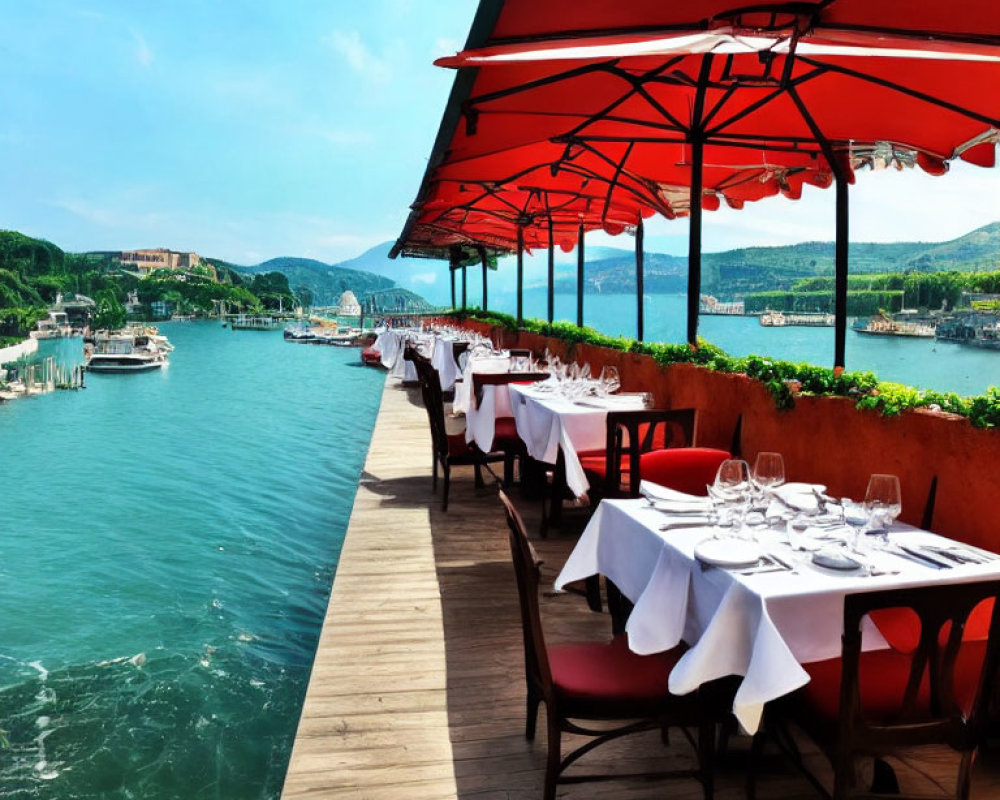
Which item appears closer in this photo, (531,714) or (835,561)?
(835,561)

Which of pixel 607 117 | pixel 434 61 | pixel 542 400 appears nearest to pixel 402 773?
pixel 434 61

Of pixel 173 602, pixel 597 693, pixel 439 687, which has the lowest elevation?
pixel 173 602

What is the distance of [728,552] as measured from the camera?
228 cm

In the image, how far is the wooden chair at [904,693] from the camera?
1.76 m

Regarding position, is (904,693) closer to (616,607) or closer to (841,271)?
(616,607)

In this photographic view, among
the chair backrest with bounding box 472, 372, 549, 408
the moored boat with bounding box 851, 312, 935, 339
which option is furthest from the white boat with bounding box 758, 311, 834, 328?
the chair backrest with bounding box 472, 372, 549, 408

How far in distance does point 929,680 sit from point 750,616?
46 centimetres

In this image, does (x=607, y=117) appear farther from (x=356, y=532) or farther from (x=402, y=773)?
(x=402, y=773)

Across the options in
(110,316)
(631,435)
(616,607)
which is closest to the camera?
(616,607)

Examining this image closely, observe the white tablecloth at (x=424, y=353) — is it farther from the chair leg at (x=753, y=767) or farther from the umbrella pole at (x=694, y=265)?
the chair leg at (x=753, y=767)

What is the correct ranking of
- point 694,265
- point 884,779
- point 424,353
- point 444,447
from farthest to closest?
point 424,353 → point 694,265 → point 444,447 → point 884,779

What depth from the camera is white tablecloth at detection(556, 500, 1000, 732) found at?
1970 mm

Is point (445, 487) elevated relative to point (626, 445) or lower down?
lower down

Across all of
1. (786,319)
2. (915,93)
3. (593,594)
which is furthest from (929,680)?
(786,319)
